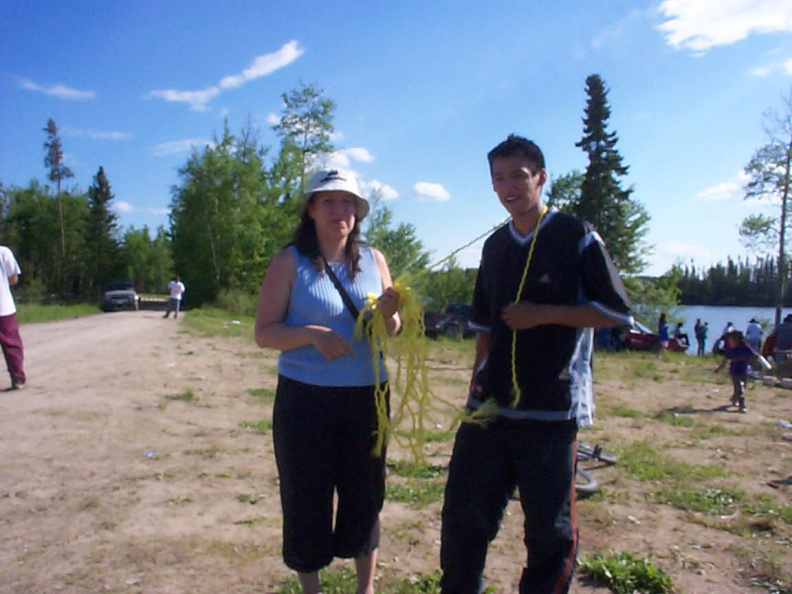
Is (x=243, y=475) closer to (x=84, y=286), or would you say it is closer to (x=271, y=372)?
(x=271, y=372)

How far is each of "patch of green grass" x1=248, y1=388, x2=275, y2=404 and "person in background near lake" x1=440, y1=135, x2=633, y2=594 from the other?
205 inches

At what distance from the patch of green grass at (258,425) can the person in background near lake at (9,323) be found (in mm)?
2850

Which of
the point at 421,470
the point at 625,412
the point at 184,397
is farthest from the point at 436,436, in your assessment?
the point at 184,397

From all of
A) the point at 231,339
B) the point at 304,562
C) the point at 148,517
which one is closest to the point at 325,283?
the point at 304,562

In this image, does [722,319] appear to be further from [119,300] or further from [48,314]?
[48,314]

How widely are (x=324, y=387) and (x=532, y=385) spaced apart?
840 mm

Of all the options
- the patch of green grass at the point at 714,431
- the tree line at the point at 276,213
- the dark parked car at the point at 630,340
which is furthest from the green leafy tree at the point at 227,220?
the patch of green grass at the point at 714,431

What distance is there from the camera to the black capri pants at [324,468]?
2.36m

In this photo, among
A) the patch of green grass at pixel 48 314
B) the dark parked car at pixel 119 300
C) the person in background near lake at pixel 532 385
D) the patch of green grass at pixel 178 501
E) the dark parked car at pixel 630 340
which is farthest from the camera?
the dark parked car at pixel 119 300

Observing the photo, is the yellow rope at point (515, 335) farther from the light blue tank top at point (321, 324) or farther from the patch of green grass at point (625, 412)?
the patch of green grass at point (625, 412)

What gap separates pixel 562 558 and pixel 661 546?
61.7 inches

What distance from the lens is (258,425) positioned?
19.5 feet

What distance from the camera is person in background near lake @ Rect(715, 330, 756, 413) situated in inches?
323

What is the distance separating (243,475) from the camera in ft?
14.5
